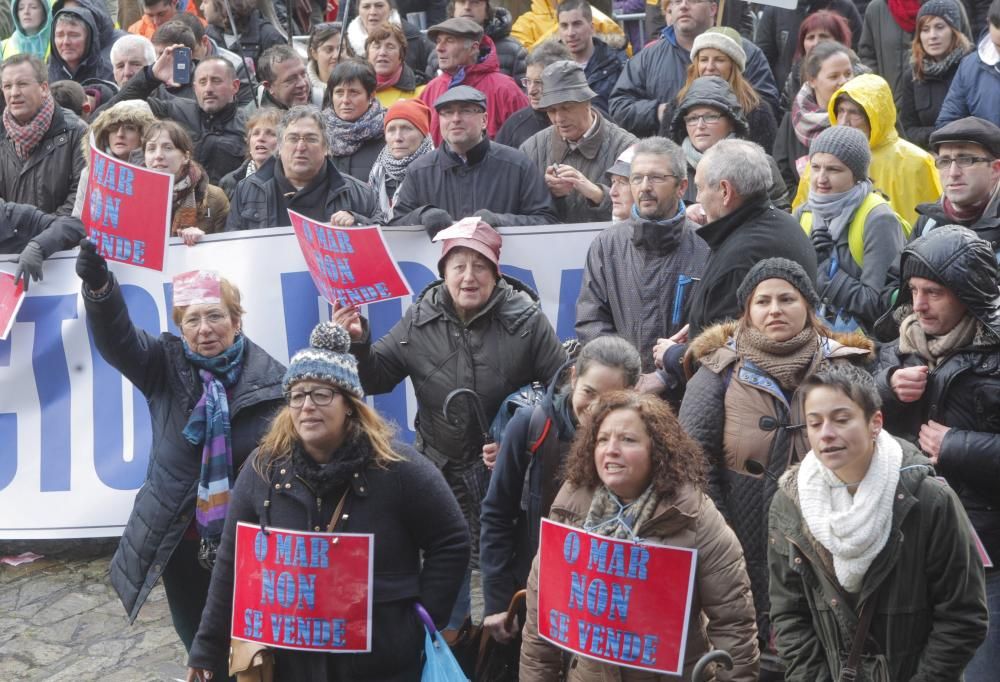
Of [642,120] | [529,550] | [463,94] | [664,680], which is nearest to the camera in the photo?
[664,680]

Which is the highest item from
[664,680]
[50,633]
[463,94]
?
[463,94]

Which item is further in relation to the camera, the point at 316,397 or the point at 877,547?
the point at 316,397

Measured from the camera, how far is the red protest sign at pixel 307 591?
5109 millimetres

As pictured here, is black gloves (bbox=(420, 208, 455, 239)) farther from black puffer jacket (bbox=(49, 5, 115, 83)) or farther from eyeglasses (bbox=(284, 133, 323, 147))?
black puffer jacket (bbox=(49, 5, 115, 83))

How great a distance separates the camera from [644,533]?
190 inches

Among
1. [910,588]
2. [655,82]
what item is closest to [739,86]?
[655,82]

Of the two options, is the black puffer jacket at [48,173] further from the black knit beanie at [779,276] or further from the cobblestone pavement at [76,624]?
the black knit beanie at [779,276]

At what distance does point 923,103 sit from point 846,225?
12.4 ft

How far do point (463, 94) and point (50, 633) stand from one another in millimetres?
3445

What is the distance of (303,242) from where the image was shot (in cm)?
727

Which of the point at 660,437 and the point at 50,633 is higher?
the point at 660,437

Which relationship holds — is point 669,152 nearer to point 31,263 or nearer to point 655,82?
point 655,82

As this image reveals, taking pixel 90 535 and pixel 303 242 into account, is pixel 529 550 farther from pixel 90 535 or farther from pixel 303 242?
pixel 90 535

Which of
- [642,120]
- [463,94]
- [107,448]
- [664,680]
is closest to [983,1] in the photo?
[642,120]
